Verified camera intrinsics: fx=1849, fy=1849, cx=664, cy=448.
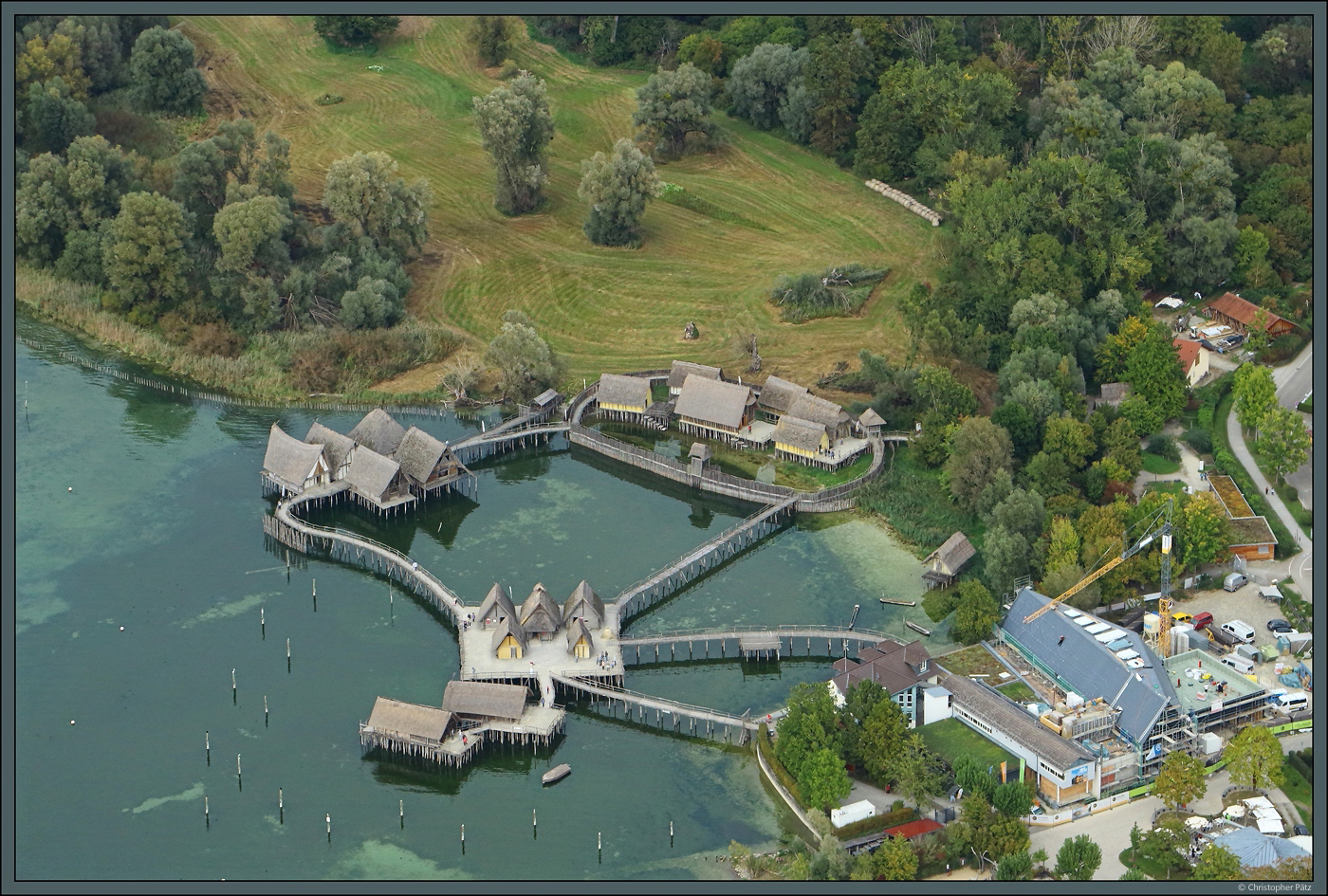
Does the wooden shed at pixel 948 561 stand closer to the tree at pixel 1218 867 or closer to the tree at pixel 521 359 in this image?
the tree at pixel 1218 867

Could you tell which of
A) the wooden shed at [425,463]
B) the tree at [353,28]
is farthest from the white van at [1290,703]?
the tree at [353,28]

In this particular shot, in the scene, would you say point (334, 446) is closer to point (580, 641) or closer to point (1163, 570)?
point (580, 641)

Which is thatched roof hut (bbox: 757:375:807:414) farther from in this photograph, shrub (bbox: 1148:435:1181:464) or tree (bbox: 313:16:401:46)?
tree (bbox: 313:16:401:46)

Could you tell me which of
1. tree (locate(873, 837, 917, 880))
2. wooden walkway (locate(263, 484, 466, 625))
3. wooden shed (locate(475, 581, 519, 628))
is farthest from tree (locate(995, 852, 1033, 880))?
wooden walkway (locate(263, 484, 466, 625))

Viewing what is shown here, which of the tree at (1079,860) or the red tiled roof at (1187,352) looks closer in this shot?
the tree at (1079,860)

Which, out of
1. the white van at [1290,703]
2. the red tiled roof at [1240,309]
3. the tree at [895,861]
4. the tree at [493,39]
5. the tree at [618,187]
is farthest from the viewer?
the tree at [493,39]

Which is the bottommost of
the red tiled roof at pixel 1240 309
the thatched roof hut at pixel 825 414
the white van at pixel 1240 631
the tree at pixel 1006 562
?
the thatched roof hut at pixel 825 414

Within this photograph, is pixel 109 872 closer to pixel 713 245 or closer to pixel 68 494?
pixel 68 494
